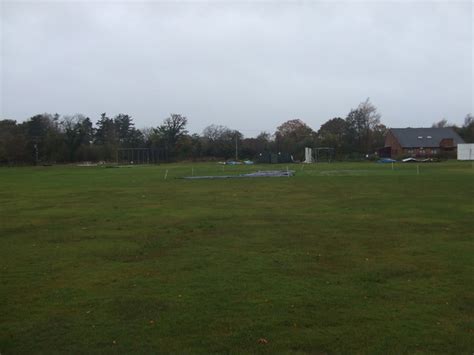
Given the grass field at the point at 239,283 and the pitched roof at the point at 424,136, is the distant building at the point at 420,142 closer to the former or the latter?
the pitched roof at the point at 424,136

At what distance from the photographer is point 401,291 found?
7008 millimetres

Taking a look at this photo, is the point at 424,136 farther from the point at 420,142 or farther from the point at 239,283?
the point at 239,283

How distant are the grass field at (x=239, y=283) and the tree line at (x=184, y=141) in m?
83.3

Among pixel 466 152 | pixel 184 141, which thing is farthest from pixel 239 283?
→ pixel 184 141

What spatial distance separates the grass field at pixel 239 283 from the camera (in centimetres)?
528

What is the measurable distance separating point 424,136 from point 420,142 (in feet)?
6.81

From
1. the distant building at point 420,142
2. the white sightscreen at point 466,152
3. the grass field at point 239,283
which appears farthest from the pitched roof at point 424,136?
the grass field at point 239,283

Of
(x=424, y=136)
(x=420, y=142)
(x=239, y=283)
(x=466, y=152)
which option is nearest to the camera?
(x=239, y=283)

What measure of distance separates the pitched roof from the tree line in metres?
6.10

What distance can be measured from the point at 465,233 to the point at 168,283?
782cm

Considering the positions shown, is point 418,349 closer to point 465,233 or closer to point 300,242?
point 300,242

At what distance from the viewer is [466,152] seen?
81250 millimetres

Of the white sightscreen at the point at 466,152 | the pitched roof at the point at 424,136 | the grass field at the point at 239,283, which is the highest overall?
the pitched roof at the point at 424,136

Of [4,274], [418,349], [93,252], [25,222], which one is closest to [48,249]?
[93,252]
